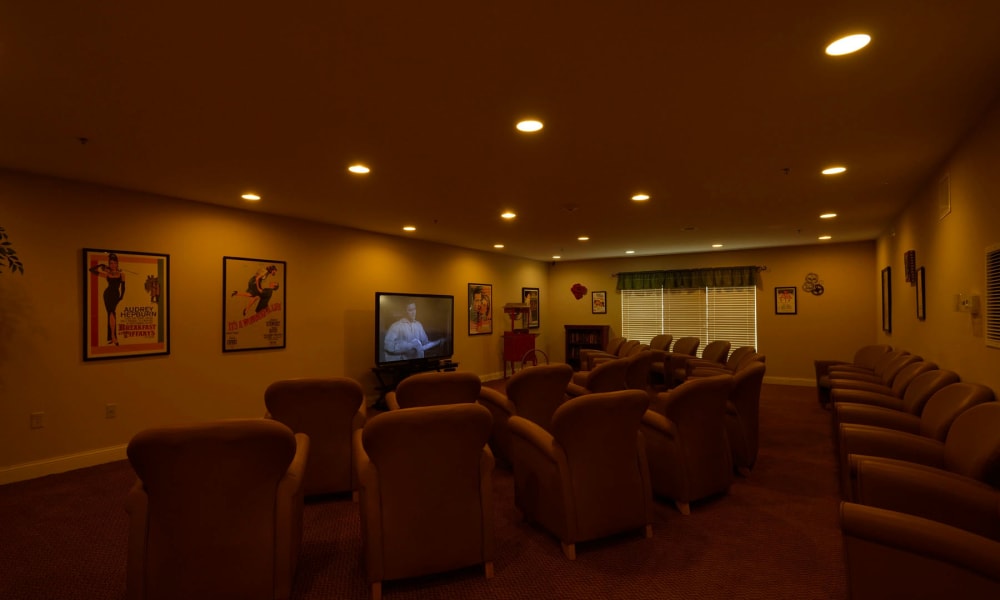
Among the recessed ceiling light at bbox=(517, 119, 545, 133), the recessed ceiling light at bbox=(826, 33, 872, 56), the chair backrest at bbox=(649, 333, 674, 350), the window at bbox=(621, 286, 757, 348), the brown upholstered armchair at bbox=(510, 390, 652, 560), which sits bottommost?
the brown upholstered armchair at bbox=(510, 390, 652, 560)

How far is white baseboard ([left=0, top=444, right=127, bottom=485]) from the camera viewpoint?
3775mm

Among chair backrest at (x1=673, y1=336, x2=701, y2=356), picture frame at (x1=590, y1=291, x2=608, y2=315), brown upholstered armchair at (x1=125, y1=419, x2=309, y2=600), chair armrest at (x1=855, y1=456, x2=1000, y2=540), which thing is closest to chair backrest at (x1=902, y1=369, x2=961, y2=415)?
chair armrest at (x1=855, y1=456, x2=1000, y2=540)

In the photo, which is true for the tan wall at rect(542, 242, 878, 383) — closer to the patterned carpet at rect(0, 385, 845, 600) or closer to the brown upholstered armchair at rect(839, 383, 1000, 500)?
the patterned carpet at rect(0, 385, 845, 600)

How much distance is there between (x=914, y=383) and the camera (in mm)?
3336

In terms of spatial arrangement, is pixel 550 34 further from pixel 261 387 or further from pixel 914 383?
pixel 261 387

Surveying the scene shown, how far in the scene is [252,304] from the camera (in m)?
5.29

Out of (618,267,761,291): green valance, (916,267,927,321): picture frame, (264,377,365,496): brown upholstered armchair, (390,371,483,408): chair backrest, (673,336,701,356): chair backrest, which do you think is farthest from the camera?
(618,267,761,291): green valance

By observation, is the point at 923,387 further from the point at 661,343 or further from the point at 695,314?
the point at 695,314

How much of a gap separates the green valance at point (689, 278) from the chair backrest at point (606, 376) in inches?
208

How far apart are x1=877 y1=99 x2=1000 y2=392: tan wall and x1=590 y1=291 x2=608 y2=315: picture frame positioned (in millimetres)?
5586

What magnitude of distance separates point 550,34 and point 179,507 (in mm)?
2373

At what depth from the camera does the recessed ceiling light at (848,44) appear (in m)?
1.92

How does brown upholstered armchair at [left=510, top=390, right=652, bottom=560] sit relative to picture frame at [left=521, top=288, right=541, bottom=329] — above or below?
below

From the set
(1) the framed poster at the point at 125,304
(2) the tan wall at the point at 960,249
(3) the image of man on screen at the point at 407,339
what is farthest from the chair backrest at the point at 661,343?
(1) the framed poster at the point at 125,304
